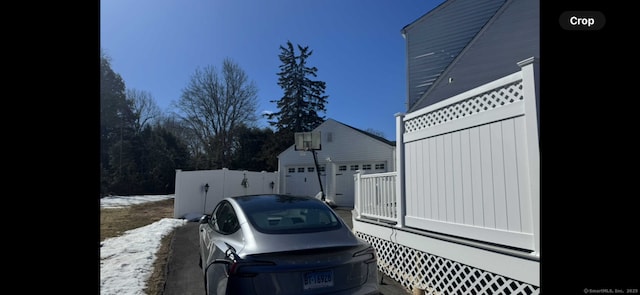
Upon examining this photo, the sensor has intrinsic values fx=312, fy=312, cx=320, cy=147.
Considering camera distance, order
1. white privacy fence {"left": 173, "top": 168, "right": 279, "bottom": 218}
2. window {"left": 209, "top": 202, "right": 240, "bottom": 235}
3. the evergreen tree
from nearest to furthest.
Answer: window {"left": 209, "top": 202, "right": 240, "bottom": 235} < white privacy fence {"left": 173, "top": 168, "right": 279, "bottom": 218} < the evergreen tree

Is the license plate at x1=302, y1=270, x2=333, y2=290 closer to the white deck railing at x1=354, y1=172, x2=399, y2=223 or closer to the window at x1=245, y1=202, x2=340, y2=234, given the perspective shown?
the window at x1=245, y1=202, x2=340, y2=234

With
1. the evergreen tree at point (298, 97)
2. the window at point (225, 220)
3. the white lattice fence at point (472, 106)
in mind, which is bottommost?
the window at point (225, 220)

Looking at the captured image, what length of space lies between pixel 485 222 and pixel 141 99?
109 ft

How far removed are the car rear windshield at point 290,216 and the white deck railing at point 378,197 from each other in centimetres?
178

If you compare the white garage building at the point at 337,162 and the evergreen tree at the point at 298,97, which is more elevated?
the evergreen tree at the point at 298,97

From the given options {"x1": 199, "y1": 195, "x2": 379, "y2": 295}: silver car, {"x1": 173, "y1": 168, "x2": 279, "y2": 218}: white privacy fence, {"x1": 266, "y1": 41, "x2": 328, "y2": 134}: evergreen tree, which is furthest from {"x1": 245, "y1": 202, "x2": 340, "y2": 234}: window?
{"x1": 266, "y1": 41, "x2": 328, "y2": 134}: evergreen tree

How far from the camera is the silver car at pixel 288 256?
267 centimetres

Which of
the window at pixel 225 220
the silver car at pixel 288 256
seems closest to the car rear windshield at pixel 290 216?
the silver car at pixel 288 256

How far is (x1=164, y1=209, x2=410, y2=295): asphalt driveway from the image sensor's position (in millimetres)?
4277

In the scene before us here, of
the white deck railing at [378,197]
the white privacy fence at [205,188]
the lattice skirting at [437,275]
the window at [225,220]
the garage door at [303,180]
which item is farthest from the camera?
the garage door at [303,180]

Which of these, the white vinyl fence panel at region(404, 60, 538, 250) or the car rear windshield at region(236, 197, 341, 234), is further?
the car rear windshield at region(236, 197, 341, 234)

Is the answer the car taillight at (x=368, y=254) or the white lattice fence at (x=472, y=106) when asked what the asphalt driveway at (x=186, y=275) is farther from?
the white lattice fence at (x=472, y=106)
